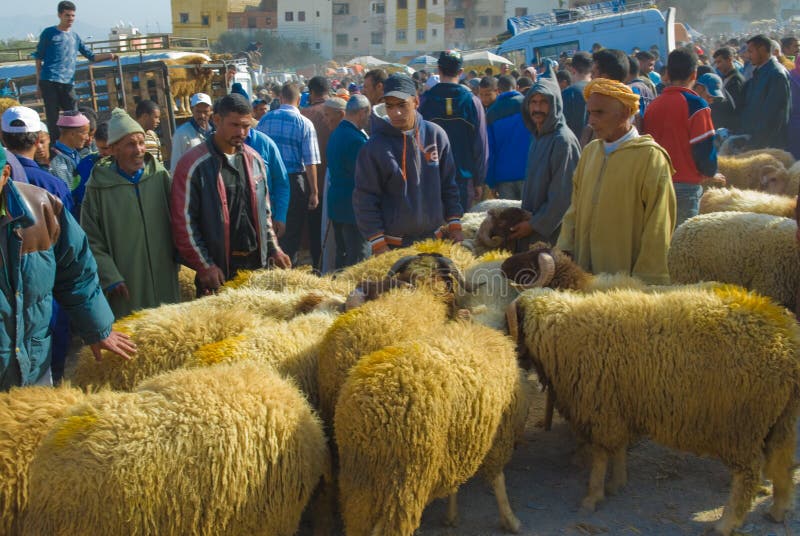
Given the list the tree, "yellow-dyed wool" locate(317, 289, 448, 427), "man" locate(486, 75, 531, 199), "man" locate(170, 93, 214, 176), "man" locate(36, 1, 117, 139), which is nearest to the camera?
"yellow-dyed wool" locate(317, 289, 448, 427)

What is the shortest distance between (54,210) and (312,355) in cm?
136

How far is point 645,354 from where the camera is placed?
329cm

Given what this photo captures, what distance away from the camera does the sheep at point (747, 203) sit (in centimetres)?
569

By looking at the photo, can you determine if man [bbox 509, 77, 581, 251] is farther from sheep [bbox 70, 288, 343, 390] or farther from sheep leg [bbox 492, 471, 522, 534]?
sheep leg [bbox 492, 471, 522, 534]

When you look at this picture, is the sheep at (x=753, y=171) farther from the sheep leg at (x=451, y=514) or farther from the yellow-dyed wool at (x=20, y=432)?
the yellow-dyed wool at (x=20, y=432)

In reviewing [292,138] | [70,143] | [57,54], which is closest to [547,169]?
[292,138]

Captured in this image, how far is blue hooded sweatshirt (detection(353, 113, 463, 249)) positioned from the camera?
4945mm

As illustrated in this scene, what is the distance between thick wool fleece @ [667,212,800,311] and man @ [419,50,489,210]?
216cm

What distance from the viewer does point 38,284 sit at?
3018 mm

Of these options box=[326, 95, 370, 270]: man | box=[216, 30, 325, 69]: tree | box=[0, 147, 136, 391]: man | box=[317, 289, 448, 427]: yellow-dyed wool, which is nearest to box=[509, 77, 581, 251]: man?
box=[317, 289, 448, 427]: yellow-dyed wool

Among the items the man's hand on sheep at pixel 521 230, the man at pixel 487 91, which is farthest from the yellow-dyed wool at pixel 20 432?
the man at pixel 487 91

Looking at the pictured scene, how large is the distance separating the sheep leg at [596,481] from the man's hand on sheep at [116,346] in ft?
7.82

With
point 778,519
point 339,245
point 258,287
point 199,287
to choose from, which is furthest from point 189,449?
point 339,245

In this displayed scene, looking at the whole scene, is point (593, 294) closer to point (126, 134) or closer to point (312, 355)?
point (312, 355)
